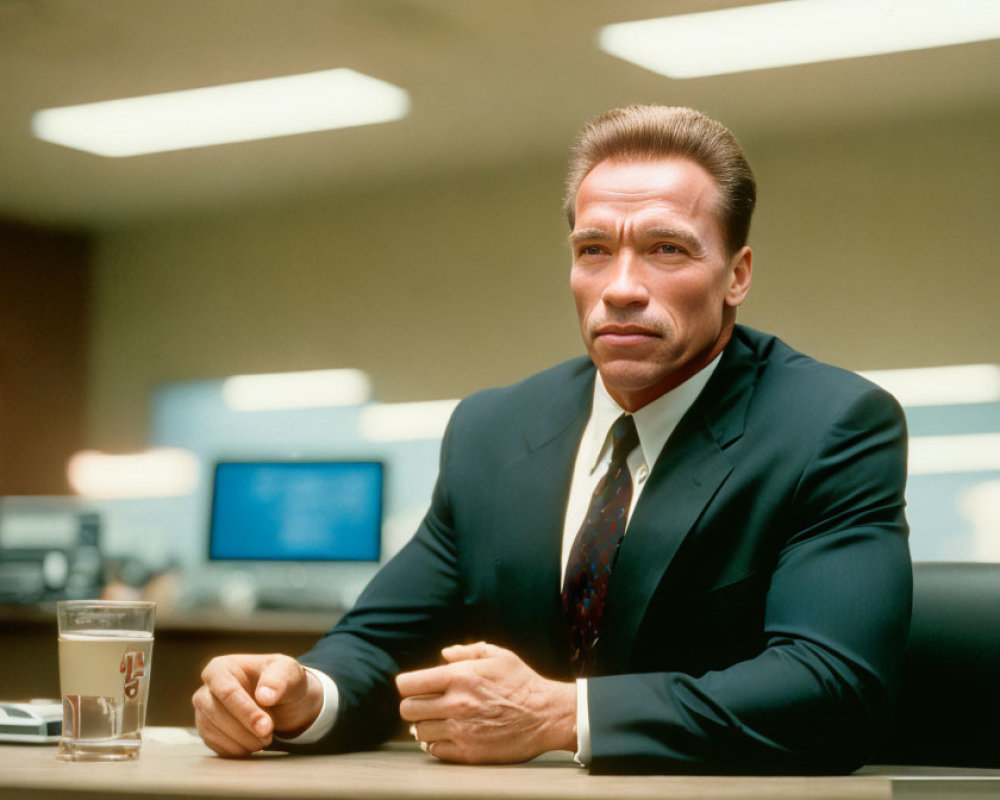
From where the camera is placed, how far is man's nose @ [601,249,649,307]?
143cm

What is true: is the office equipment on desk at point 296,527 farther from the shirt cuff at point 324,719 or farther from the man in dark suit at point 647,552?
the shirt cuff at point 324,719

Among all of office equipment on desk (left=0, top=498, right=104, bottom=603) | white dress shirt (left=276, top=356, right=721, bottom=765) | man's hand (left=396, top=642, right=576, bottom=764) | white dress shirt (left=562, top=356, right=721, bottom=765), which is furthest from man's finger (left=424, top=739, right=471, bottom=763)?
office equipment on desk (left=0, top=498, right=104, bottom=603)

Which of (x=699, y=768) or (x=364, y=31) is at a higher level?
(x=364, y=31)

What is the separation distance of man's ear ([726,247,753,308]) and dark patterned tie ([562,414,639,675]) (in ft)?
0.90

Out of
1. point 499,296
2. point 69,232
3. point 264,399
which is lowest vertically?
point 264,399

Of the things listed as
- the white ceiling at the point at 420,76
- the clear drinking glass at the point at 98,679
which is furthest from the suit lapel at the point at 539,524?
the white ceiling at the point at 420,76

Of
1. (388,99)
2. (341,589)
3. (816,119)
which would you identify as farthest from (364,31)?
(341,589)

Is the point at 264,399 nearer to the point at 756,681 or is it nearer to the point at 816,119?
the point at 816,119

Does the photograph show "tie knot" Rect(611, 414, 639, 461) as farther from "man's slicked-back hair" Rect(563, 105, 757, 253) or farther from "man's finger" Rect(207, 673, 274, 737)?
"man's finger" Rect(207, 673, 274, 737)

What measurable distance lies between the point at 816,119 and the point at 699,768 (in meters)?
4.11

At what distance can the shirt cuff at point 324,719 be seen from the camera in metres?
1.25

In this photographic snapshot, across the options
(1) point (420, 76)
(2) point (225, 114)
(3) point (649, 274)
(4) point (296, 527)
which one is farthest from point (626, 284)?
(2) point (225, 114)

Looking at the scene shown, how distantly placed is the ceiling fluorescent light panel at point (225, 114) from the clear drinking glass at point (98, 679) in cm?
375

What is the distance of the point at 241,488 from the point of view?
5113 mm
